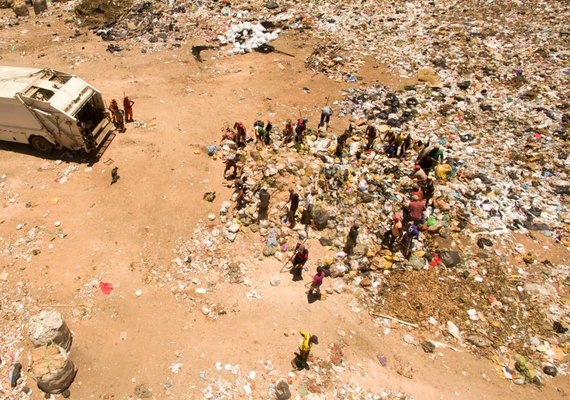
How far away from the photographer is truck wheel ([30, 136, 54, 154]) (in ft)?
33.5

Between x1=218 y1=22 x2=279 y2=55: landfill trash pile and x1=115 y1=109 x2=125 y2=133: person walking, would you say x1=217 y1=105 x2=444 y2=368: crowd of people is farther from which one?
x1=218 y1=22 x2=279 y2=55: landfill trash pile

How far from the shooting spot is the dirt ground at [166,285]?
22.6 ft

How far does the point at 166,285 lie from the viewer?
798 centimetres

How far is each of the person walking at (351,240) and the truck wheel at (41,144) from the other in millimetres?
8511

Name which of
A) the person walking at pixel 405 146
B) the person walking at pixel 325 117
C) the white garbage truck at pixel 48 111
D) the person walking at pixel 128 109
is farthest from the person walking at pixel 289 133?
the white garbage truck at pixel 48 111

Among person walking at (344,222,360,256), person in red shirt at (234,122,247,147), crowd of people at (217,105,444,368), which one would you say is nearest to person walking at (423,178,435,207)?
crowd of people at (217,105,444,368)

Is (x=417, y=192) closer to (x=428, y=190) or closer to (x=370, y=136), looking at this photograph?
(x=428, y=190)

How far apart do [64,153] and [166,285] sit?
554cm

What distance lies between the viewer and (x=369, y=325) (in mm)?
7621

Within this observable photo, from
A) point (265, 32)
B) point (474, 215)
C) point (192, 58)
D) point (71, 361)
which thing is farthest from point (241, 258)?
point (265, 32)

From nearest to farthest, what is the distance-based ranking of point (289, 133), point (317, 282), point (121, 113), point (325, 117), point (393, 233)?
point (317, 282) → point (393, 233) → point (289, 133) → point (121, 113) → point (325, 117)

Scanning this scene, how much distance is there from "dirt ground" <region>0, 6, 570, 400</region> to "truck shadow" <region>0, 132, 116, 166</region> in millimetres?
82

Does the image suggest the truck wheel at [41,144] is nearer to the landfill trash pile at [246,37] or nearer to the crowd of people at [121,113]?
the crowd of people at [121,113]

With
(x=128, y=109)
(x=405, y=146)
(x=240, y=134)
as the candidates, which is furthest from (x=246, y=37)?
(x=405, y=146)
